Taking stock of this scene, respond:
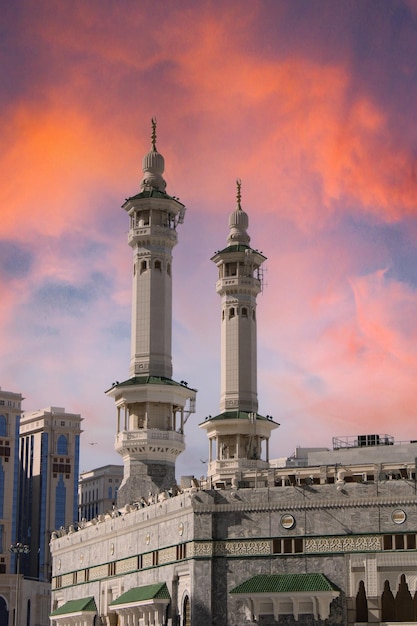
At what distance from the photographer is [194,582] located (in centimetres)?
5975

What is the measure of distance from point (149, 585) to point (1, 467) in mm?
136776

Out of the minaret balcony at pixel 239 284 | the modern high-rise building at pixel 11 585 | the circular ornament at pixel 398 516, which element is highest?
the minaret balcony at pixel 239 284

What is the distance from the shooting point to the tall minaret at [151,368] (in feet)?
267

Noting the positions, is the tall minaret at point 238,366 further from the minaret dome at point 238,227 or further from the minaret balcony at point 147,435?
the minaret balcony at point 147,435

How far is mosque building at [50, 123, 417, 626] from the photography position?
187ft

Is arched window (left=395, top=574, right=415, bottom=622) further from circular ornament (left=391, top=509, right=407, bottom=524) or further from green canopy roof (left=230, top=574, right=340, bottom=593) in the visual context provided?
green canopy roof (left=230, top=574, right=340, bottom=593)

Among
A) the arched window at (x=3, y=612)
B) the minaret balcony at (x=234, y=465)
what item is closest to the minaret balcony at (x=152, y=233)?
the minaret balcony at (x=234, y=465)

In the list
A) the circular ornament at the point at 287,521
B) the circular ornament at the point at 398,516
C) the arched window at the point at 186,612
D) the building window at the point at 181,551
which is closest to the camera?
the circular ornament at the point at 398,516

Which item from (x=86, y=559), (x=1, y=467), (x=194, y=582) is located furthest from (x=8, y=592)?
(x=194, y=582)

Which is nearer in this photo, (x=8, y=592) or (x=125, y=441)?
(x=125, y=441)

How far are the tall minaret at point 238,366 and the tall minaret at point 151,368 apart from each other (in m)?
12.1

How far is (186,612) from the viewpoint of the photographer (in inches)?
2406

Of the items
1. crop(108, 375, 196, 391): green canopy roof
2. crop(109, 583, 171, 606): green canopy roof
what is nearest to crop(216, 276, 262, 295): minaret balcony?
crop(108, 375, 196, 391): green canopy roof

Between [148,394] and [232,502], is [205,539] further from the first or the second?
[148,394]
